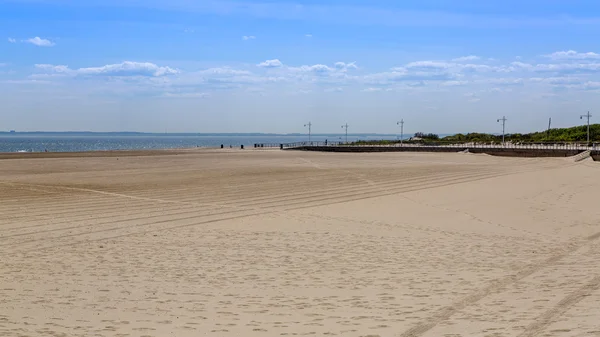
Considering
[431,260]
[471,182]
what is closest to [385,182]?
[471,182]

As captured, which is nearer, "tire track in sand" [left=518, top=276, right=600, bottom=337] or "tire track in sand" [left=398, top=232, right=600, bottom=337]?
"tire track in sand" [left=518, top=276, right=600, bottom=337]

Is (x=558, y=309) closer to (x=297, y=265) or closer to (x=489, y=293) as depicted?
(x=489, y=293)

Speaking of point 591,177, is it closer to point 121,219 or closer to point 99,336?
point 121,219

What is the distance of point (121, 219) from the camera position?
578 inches

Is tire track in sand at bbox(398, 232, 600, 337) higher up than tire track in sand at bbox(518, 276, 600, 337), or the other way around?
tire track in sand at bbox(518, 276, 600, 337)

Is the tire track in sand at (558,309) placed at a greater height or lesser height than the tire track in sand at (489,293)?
greater

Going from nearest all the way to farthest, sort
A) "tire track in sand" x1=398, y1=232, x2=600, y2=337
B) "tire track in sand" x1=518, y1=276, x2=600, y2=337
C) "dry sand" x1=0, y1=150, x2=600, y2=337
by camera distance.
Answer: "tire track in sand" x1=518, y1=276, x2=600, y2=337
"tire track in sand" x1=398, y1=232, x2=600, y2=337
"dry sand" x1=0, y1=150, x2=600, y2=337

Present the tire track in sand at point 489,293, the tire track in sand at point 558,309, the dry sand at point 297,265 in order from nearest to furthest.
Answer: the tire track in sand at point 558,309
the tire track in sand at point 489,293
the dry sand at point 297,265

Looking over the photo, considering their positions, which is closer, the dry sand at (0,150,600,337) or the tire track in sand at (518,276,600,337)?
the tire track in sand at (518,276,600,337)

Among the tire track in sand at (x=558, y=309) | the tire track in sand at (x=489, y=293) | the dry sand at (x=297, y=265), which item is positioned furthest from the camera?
the dry sand at (x=297, y=265)

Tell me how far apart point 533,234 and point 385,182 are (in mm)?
12820

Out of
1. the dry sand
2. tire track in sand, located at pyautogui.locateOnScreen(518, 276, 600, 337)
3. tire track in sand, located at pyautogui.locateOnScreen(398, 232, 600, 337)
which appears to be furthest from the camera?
the dry sand

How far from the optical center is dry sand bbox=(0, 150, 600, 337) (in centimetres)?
683

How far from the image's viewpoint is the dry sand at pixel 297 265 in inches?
269
